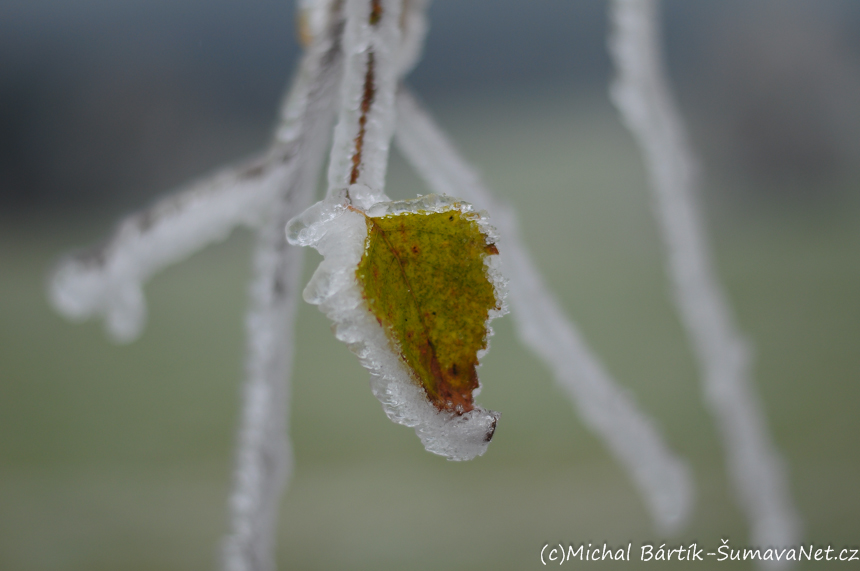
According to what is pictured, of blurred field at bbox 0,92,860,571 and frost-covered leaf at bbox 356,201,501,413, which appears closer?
frost-covered leaf at bbox 356,201,501,413

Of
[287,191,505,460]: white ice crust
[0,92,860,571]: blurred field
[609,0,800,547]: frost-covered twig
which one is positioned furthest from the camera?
[0,92,860,571]: blurred field

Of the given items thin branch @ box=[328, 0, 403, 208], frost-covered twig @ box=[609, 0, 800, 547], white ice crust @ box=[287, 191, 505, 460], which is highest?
frost-covered twig @ box=[609, 0, 800, 547]

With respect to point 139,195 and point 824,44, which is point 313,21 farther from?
point 824,44

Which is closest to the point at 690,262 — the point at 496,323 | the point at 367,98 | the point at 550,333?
the point at 550,333

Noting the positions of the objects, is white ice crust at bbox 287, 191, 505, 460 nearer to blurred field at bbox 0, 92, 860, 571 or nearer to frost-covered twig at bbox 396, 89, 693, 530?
frost-covered twig at bbox 396, 89, 693, 530

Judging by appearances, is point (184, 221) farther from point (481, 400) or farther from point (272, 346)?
point (481, 400)

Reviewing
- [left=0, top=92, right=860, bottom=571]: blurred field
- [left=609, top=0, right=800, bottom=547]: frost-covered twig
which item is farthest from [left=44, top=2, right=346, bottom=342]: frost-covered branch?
[left=0, top=92, right=860, bottom=571]: blurred field

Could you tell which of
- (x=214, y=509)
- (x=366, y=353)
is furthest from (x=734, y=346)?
(x=214, y=509)

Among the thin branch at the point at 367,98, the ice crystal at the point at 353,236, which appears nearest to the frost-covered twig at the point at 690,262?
the ice crystal at the point at 353,236
